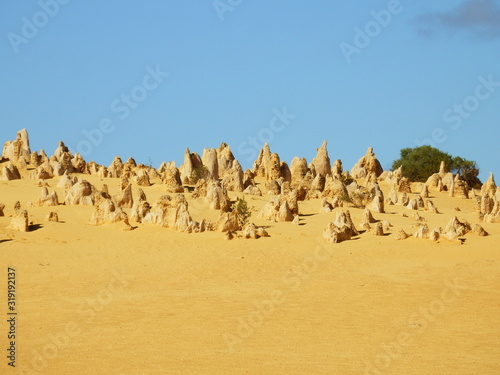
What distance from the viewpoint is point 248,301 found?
58.0 feet

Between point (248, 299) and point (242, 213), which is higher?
point (242, 213)

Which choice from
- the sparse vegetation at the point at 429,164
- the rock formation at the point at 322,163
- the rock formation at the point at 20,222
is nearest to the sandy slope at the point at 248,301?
the rock formation at the point at 20,222

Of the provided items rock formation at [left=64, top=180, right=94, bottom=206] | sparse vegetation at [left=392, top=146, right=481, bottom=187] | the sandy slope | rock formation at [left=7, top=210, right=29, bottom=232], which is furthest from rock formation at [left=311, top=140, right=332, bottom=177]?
rock formation at [left=7, top=210, right=29, bottom=232]

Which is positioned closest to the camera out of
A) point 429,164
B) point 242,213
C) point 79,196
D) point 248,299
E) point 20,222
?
point 248,299

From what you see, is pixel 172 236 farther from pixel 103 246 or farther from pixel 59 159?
pixel 59 159

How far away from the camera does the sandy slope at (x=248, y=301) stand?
45.7ft

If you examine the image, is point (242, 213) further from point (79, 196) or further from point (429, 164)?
point (429, 164)

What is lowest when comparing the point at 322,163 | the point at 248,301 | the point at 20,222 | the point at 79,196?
the point at 248,301

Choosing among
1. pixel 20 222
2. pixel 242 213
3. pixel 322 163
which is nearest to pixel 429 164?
pixel 322 163

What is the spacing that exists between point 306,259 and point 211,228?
11.1ft

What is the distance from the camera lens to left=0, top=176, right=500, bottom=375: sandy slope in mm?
13938

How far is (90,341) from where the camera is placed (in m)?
14.7

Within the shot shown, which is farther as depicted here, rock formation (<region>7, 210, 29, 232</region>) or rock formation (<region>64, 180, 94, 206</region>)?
rock formation (<region>64, 180, 94, 206</region>)

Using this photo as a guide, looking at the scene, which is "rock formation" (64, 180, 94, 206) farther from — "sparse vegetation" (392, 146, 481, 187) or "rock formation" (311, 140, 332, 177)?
"sparse vegetation" (392, 146, 481, 187)
